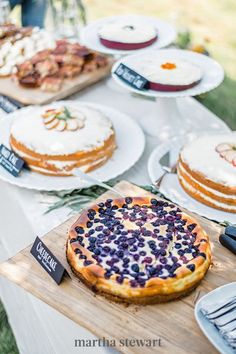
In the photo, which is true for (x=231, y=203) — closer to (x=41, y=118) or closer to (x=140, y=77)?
(x=140, y=77)

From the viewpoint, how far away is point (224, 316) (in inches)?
42.5

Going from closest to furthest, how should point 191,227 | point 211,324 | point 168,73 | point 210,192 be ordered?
point 211,324 → point 191,227 → point 210,192 → point 168,73

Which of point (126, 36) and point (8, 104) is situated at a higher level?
point (126, 36)

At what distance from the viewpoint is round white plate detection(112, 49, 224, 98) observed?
5.96ft

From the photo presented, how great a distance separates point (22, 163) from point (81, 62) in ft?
2.89

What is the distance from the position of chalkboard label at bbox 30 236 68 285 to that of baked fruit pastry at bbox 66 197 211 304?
4 cm

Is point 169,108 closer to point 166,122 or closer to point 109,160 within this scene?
point 166,122

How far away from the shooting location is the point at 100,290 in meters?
1.20

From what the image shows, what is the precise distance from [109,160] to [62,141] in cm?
19

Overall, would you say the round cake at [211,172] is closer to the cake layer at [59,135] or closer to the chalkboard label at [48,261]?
the cake layer at [59,135]

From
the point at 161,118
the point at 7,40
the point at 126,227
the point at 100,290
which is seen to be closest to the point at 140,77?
the point at 161,118

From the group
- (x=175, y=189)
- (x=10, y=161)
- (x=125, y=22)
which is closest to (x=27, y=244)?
(x=10, y=161)

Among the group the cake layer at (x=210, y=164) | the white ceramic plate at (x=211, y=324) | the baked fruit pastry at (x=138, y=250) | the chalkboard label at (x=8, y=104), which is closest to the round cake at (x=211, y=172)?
the cake layer at (x=210, y=164)

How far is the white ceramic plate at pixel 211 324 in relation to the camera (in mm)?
1037
